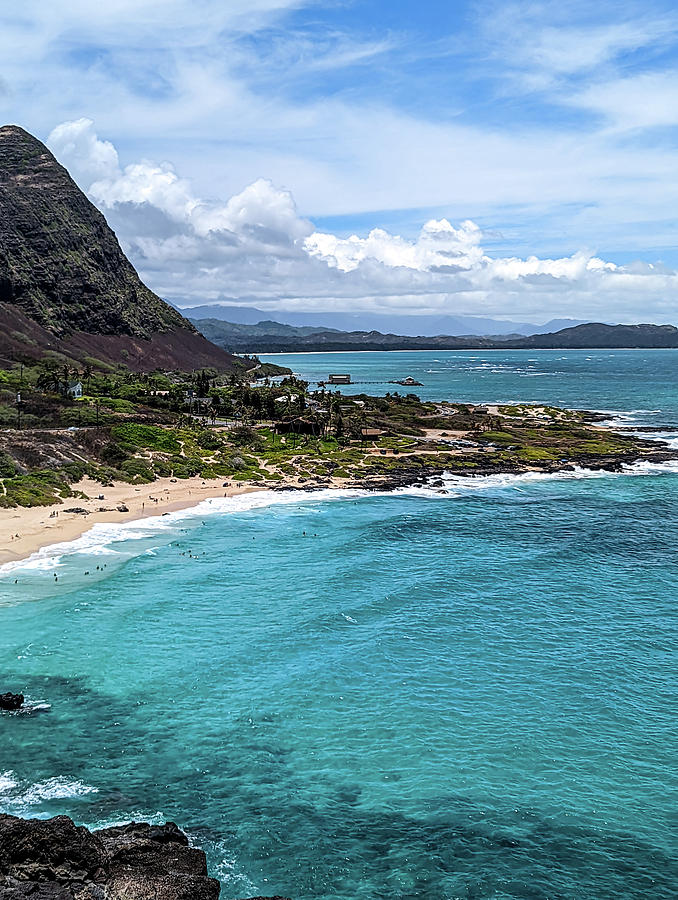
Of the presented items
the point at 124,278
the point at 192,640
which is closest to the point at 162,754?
the point at 192,640

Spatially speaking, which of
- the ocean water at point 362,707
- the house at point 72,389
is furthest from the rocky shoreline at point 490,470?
the house at point 72,389

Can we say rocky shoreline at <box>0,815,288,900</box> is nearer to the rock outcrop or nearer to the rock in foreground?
the rock in foreground

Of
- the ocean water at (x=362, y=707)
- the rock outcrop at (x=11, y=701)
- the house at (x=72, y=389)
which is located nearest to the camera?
the ocean water at (x=362, y=707)

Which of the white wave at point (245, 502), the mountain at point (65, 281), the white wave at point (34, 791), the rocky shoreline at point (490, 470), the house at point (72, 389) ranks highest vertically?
the mountain at point (65, 281)

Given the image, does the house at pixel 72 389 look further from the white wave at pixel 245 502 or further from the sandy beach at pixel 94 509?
the white wave at pixel 245 502

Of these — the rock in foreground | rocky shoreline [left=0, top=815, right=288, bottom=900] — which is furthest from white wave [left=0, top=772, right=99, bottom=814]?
the rock in foreground

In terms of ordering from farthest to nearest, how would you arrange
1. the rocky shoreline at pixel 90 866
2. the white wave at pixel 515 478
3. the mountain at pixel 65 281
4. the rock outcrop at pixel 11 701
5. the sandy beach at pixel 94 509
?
the mountain at pixel 65 281 < the white wave at pixel 515 478 < the sandy beach at pixel 94 509 < the rock outcrop at pixel 11 701 < the rocky shoreline at pixel 90 866

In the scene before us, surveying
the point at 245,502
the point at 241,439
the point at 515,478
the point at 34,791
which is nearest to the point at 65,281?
the point at 241,439

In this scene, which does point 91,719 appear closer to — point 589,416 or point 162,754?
point 162,754
